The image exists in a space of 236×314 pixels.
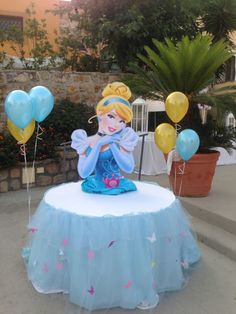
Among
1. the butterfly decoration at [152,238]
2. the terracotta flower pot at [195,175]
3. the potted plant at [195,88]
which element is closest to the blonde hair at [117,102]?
the butterfly decoration at [152,238]

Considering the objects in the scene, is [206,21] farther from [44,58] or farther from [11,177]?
[11,177]

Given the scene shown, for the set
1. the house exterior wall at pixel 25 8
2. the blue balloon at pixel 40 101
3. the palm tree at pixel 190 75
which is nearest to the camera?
the blue balloon at pixel 40 101

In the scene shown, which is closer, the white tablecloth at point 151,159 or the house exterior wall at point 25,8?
the white tablecloth at point 151,159

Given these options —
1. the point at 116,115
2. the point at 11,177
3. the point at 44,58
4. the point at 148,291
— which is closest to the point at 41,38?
the point at 44,58

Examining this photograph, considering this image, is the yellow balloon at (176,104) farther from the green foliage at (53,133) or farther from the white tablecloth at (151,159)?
the white tablecloth at (151,159)

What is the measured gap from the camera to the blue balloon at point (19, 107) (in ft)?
9.57

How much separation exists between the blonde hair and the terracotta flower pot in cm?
193

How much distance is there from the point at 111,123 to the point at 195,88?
2.12 m

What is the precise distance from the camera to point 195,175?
4867mm

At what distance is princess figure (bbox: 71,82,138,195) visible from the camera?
9.77 feet

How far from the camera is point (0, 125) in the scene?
6.20m

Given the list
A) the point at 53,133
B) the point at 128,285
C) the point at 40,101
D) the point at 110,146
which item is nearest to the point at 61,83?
the point at 53,133

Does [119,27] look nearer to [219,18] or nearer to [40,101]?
[219,18]

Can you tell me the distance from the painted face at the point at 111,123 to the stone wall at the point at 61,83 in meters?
3.69
